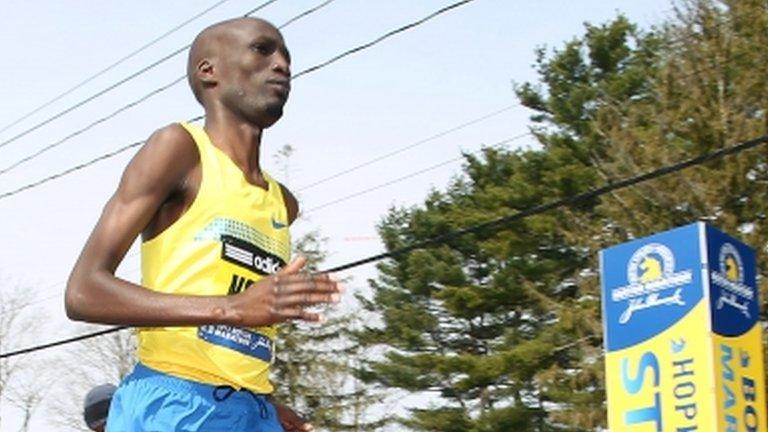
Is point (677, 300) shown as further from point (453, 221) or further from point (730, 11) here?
point (453, 221)

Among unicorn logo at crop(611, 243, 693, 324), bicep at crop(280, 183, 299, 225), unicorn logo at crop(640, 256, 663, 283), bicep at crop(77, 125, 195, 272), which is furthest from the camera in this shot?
unicorn logo at crop(640, 256, 663, 283)

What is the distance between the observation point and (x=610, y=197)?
23.8 meters

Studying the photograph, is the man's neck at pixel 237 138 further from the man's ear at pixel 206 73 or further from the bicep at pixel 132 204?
the bicep at pixel 132 204

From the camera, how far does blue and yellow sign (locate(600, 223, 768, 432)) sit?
1495 centimetres

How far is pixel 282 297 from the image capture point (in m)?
2.88

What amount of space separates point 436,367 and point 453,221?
381 cm

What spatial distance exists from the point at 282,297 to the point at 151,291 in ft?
1.10

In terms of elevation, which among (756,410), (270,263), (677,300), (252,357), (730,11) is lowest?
(252,357)

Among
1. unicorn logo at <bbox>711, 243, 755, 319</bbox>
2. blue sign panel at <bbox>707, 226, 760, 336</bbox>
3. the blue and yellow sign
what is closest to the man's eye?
the blue and yellow sign

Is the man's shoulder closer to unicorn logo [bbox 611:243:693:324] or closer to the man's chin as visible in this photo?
the man's chin

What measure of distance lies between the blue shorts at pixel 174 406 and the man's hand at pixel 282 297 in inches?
14.5

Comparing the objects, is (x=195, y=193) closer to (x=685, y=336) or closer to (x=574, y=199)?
(x=574, y=199)

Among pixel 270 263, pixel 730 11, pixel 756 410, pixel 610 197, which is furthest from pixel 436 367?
pixel 270 263

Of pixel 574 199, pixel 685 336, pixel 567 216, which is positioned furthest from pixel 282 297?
pixel 567 216
